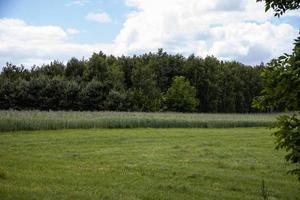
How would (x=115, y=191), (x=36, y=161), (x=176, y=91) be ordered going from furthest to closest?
1. (x=176, y=91)
2. (x=36, y=161)
3. (x=115, y=191)

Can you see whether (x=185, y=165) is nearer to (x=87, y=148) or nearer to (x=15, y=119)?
(x=87, y=148)

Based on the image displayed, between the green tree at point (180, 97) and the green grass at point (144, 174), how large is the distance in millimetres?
60933

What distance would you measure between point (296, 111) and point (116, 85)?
63008mm

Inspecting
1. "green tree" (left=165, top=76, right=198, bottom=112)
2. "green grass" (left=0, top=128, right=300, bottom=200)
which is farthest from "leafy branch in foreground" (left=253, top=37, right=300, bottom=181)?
"green tree" (left=165, top=76, right=198, bottom=112)

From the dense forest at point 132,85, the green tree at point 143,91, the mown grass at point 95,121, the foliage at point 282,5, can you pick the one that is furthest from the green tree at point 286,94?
the green tree at point 143,91

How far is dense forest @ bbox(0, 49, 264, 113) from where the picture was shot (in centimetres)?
6831

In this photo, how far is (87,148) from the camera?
2495cm

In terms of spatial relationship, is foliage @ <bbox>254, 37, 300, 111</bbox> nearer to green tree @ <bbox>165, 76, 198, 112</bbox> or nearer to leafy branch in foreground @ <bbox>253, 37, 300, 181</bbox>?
leafy branch in foreground @ <bbox>253, 37, 300, 181</bbox>

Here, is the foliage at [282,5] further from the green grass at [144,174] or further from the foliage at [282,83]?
the green grass at [144,174]

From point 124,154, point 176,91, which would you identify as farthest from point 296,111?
point 176,91

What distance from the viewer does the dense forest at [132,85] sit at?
6831 centimetres

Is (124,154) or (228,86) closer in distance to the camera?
(124,154)

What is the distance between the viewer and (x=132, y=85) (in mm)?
87875

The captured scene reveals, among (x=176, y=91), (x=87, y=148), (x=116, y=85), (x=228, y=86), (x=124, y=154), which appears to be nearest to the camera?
(x=124, y=154)
